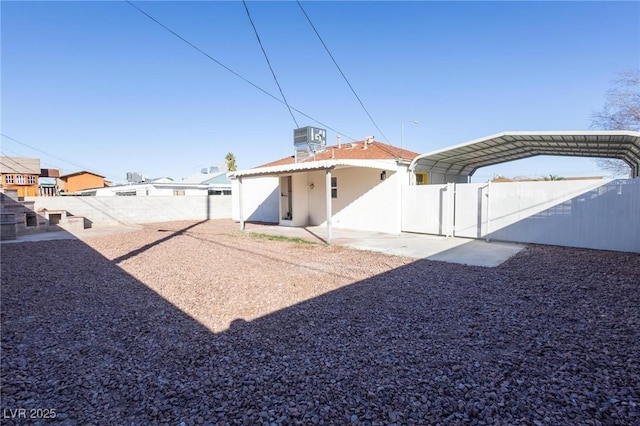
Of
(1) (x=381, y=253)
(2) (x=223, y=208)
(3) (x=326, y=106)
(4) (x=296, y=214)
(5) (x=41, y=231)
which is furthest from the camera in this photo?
(2) (x=223, y=208)

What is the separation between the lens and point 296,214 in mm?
14641

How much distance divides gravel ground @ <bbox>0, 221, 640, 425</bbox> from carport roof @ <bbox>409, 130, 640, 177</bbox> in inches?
177

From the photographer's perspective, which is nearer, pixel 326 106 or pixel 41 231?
pixel 41 231

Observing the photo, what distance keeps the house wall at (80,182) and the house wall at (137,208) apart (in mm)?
33795

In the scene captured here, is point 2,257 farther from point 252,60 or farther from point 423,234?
point 423,234

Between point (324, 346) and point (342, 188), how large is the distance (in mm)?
10544

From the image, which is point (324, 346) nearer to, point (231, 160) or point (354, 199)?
point (354, 199)

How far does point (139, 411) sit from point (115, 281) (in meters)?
4.18

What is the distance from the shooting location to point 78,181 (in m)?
43.4

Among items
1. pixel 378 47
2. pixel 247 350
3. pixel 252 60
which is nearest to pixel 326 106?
pixel 378 47

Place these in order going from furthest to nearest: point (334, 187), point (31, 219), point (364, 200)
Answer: point (334, 187) < point (364, 200) < point (31, 219)

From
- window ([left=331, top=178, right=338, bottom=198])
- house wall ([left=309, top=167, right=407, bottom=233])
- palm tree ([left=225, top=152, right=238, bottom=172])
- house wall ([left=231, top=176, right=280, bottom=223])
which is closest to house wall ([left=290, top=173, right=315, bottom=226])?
house wall ([left=309, top=167, right=407, bottom=233])

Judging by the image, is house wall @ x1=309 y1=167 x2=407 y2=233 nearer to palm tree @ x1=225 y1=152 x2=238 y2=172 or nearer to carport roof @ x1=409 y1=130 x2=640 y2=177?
carport roof @ x1=409 y1=130 x2=640 y2=177

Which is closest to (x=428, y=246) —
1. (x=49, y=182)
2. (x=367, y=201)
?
(x=367, y=201)
